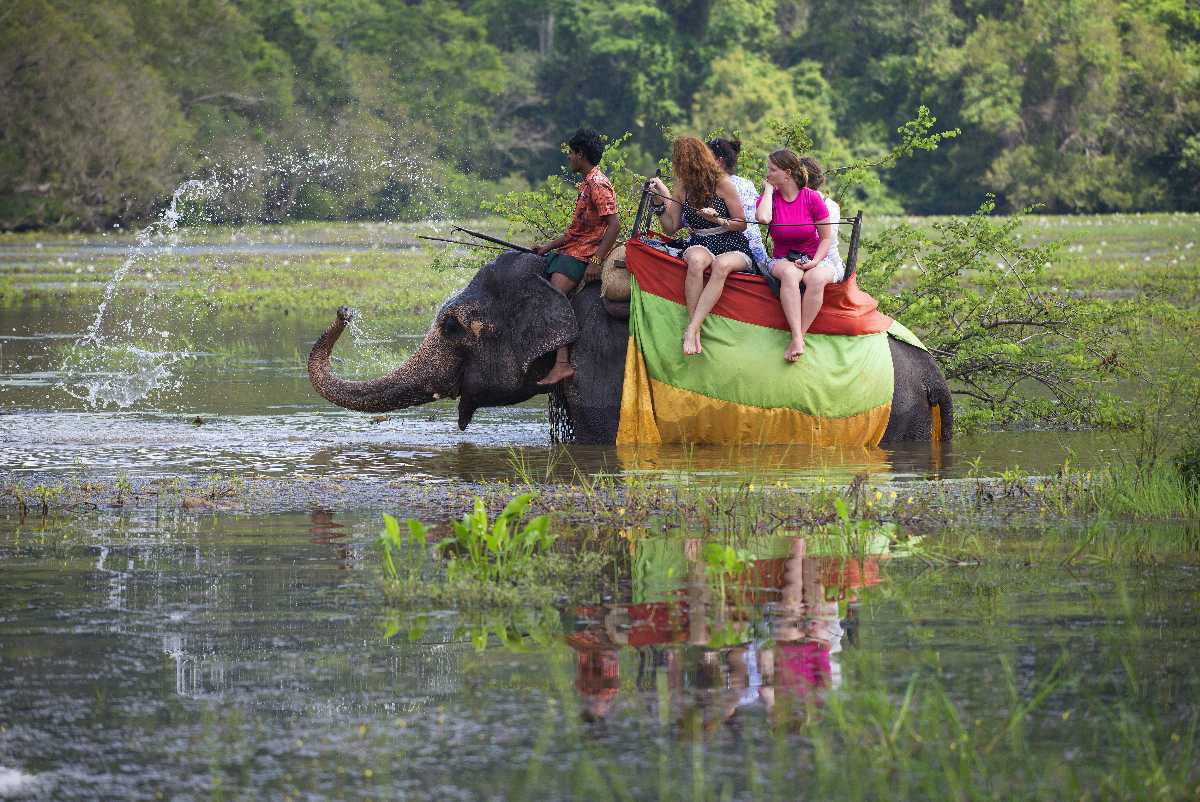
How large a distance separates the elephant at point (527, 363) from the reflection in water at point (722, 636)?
3.66m

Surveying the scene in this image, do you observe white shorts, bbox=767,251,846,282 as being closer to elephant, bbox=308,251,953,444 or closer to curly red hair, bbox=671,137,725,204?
curly red hair, bbox=671,137,725,204

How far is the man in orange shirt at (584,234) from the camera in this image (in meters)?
11.4

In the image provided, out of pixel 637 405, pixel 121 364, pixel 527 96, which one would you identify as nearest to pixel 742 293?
pixel 637 405

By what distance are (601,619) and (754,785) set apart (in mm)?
1839

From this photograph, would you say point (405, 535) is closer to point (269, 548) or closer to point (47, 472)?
point (269, 548)

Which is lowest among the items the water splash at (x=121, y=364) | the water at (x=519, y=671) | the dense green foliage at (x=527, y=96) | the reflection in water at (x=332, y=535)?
the water at (x=519, y=671)

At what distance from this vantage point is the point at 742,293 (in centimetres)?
1113

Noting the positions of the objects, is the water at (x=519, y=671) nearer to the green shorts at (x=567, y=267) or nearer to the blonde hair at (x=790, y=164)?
the blonde hair at (x=790, y=164)

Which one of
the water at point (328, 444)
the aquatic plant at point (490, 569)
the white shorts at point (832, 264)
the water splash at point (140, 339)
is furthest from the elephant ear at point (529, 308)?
the water splash at point (140, 339)

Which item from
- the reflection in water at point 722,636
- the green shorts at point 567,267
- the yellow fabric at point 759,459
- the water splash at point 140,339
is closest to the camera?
the reflection in water at point 722,636

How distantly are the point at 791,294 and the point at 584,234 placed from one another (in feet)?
4.56

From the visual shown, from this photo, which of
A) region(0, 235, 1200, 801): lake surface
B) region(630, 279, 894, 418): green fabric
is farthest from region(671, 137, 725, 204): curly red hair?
region(0, 235, 1200, 801): lake surface

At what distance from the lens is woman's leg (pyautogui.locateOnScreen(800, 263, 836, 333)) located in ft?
36.2

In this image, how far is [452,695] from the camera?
5.78 m
